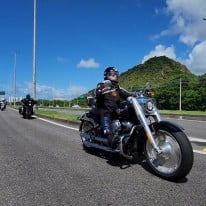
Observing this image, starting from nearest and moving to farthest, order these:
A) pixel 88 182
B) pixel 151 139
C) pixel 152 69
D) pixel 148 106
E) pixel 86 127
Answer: pixel 88 182
pixel 151 139
pixel 148 106
pixel 86 127
pixel 152 69

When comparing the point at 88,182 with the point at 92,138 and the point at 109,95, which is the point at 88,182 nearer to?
the point at 109,95

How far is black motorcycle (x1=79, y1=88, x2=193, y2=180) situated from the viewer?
540 cm

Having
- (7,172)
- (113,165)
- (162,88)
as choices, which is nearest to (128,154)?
(113,165)

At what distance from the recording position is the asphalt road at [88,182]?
4.57m

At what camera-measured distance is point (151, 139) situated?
5773mm

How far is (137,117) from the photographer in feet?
20.0

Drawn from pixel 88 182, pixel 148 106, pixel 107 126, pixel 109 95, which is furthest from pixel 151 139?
pixel 109 95

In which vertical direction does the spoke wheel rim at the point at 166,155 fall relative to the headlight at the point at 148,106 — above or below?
below

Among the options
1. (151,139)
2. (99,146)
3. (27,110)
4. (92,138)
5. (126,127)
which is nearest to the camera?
(151,139)

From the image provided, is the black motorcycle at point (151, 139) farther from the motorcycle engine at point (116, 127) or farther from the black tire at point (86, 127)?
the black tire at point (86, 127)

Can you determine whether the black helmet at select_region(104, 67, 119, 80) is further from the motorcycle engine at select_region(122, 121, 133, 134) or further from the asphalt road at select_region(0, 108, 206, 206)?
the asphalt road at select_region(0, 108, 206, 206)

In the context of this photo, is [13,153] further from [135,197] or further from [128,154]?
[135,197]

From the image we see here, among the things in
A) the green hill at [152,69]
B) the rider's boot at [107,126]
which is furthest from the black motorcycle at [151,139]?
the green hill at [152,69]

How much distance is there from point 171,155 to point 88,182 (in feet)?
4.10
